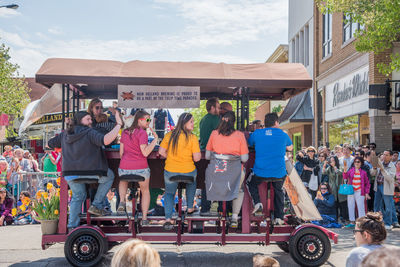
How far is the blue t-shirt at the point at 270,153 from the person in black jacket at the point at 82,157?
6.98ft

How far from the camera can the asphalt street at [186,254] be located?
24.3 ft

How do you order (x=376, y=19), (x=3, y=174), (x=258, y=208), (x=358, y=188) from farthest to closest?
(x=3, y=174) < (x=376, y=19) < (x=358, y=188) < (x=258, y=208)

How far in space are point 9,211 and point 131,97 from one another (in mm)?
6300

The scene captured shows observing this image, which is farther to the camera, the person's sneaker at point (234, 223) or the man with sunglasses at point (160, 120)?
the man with sunglasses at point (160, 120)

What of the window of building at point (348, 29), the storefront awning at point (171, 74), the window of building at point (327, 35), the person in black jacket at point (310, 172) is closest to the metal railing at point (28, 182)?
the storefront awning at point (171, 74)

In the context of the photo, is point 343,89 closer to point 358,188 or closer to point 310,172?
point 310,172

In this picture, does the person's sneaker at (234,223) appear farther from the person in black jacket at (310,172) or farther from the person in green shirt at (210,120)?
the person in black jacket at (310,172)

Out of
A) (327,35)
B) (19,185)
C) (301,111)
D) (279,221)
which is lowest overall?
(279,221)

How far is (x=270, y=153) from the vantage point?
7227 mm

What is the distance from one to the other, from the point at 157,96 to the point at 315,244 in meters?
3.38

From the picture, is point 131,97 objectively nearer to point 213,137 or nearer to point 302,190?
point 213,137

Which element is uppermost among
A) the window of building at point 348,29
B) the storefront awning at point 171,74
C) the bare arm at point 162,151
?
the window of building at point 348,29

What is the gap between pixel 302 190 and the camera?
7.52 m

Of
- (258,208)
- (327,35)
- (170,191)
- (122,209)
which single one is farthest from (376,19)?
(327,35)
